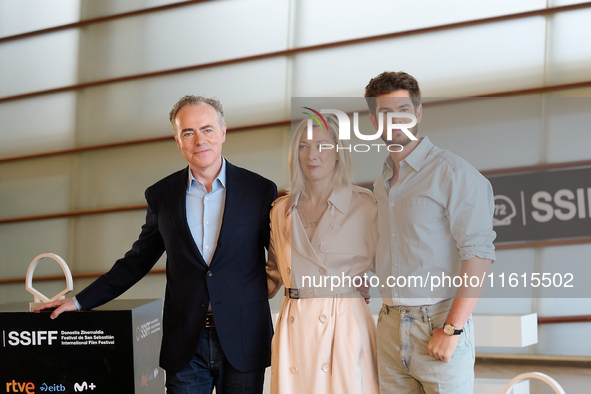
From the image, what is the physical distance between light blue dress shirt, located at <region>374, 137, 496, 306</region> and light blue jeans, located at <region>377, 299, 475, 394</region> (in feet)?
0.12

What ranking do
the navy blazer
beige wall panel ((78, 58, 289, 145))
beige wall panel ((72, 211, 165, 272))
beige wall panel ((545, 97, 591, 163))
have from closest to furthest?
1. the navy blazer
2. beige wall panel ((545, 97, 591, 163))
3. beige wall panel ((78, 58, 289, 145))
4. beige wall panel ((72, 211, 165, 272))

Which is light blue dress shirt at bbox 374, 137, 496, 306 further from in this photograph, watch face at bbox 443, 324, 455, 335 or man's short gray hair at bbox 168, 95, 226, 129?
man's short gray hair at bbox 168, 95, 226, 129

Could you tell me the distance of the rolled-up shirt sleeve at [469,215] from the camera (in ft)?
4.47

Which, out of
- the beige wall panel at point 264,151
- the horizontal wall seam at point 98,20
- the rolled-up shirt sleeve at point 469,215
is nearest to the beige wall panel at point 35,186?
the horizontal wall seam at point 98,20

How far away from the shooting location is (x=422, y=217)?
1.41 m

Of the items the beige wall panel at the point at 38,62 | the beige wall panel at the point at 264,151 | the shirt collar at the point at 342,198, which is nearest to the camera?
the shirt collar at the point at 342,198

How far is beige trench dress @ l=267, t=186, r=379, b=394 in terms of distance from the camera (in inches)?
59.9

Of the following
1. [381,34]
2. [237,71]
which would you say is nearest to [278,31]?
[237,71]

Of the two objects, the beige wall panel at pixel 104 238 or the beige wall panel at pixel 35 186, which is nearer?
the beige wall panel at pixel 104 238

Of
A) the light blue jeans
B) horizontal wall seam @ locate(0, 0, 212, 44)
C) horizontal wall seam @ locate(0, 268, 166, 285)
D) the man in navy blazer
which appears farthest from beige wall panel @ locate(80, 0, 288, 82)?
the light blue jeans

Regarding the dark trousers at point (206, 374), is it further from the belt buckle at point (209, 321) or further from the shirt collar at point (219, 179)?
the shirt collar at point (219, 179)

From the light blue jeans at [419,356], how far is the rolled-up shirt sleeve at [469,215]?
0.55 ft

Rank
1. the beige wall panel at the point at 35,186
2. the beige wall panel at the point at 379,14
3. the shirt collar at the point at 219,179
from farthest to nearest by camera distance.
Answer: the beige wall panel at the point at 35,186
the beige wall panel at the point at 379,14
the shirt collar at the point at 219,179

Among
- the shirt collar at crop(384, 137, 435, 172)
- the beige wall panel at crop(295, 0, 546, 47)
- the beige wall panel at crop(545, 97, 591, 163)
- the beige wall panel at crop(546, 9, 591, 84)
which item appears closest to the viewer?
the shirt collar at crop(384, 137, 435, 172)
